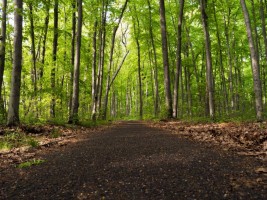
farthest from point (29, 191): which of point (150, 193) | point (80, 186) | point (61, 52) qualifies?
point (61, 52)

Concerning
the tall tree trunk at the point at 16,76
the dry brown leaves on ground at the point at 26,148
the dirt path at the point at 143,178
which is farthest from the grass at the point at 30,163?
the tall tree trunk at the point at 16,76

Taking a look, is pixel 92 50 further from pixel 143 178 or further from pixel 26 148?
pixel 143 178

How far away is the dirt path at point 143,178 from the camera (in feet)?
8.43

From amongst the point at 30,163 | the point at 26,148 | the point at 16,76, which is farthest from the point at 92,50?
the point at 30,163

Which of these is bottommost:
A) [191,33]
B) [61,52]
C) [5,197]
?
[5,197]

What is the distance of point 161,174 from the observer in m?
3.29

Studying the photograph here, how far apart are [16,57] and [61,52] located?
50.6 feet

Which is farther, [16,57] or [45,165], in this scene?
[16,57]

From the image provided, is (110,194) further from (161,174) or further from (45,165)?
(45,165)

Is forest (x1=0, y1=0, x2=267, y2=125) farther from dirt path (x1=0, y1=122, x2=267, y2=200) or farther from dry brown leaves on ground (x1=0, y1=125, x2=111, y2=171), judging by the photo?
dirt path (x1=0, y1=122, x2=267, y2=200)

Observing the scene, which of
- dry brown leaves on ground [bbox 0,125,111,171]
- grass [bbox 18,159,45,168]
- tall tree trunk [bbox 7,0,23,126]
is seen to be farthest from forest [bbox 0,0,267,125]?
grass [bbox 18,159,45,168]

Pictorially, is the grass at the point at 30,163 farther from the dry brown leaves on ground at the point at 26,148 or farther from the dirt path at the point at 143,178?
the dry brown leaves on ground at the point at 26,148

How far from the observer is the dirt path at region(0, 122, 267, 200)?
101 inches

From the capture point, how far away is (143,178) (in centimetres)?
315
